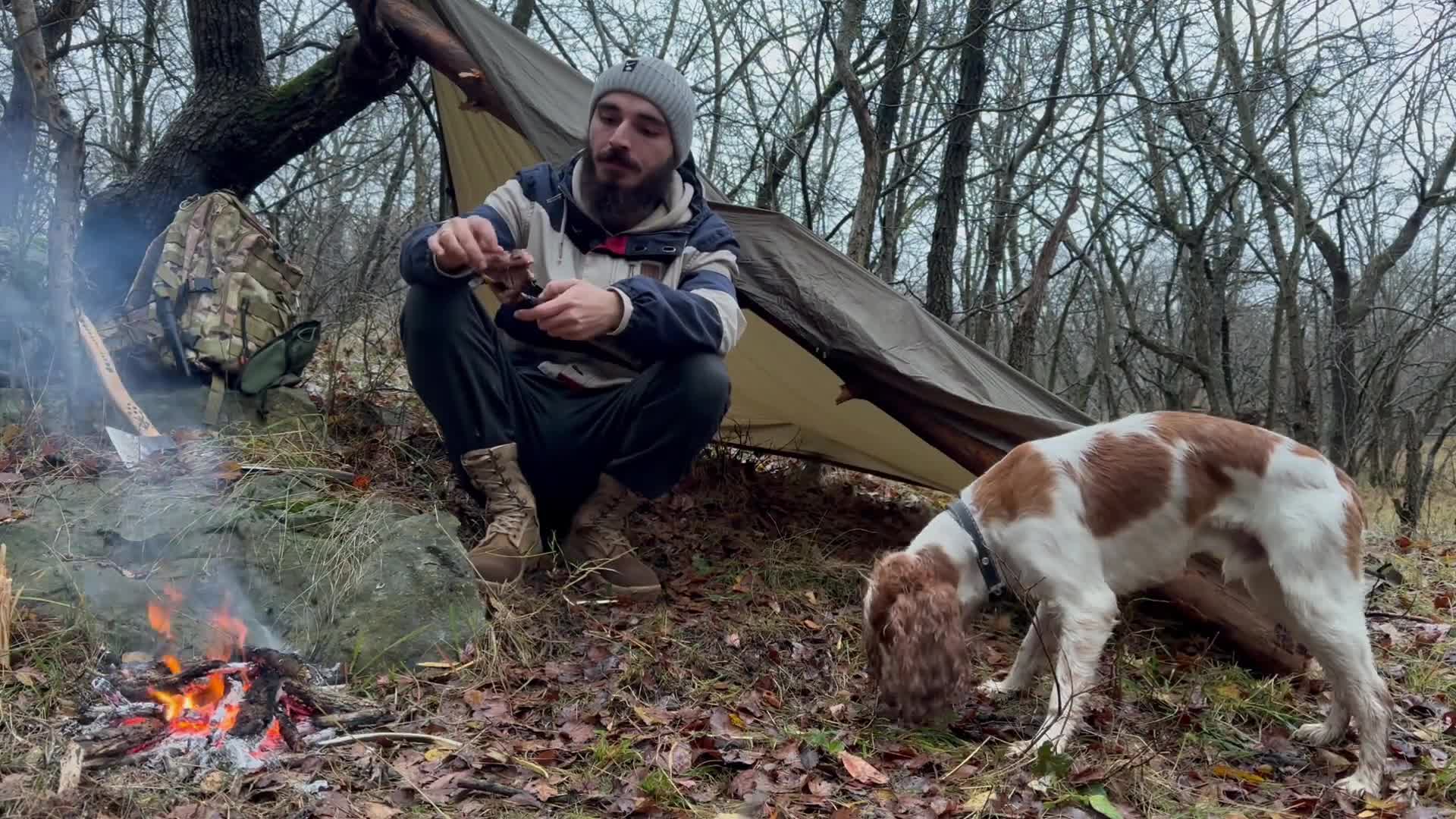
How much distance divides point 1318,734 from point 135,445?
4365 millimetres

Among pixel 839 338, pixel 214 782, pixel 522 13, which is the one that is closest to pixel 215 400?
pixel 214 782

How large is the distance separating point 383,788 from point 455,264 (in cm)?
169

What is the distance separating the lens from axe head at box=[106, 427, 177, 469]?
372 centimetres

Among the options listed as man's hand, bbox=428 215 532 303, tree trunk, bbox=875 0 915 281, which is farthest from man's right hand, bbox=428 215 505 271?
tree trunk, bbox=875 0 915 281

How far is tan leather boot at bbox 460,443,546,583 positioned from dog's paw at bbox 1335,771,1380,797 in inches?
102

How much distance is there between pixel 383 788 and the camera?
2121 millimetres

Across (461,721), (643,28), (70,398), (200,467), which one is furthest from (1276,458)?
(643,28)

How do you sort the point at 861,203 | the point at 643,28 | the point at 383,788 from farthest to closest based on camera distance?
1. the point at 643,28
2. the point at 861,203
3. the point at 383,788

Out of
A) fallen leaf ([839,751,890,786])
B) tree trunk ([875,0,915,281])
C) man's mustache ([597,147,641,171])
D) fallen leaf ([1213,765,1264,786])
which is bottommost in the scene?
fallen leaf ([1213,765,1264,786])

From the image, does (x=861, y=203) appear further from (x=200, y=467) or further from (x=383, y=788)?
(x=383, y=788)

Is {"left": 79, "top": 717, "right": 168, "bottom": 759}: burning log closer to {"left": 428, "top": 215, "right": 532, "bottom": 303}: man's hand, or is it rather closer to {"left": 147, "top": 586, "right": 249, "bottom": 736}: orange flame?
{"left": 147, "top": 586, "right": 249, "bottom": 736}: orange flame

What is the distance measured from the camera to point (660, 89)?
11.7 ft

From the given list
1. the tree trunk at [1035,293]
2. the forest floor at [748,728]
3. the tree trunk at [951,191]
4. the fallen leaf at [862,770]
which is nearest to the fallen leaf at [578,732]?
A: the forest floor at [748,728]

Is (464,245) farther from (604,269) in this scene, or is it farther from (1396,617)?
(1396,617)
